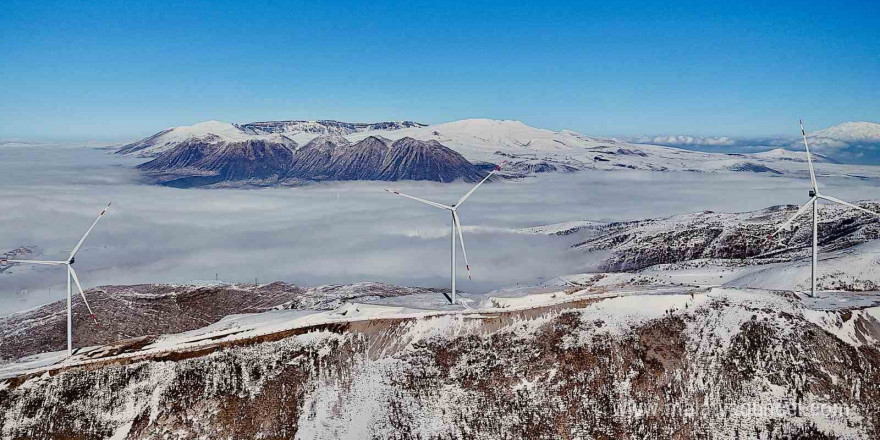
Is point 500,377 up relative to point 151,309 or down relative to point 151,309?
up

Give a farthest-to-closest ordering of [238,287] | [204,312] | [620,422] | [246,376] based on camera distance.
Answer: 1. [238,287]
2. [204,312]
3. [246,376]
4. [620,422]

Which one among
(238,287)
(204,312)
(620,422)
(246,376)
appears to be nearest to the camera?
(620,422)

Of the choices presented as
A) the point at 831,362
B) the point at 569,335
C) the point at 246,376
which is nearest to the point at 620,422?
the point at 569,335

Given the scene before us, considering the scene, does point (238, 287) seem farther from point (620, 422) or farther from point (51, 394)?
point (620, 422)

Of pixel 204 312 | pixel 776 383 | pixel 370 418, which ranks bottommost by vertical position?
pixel 204 312

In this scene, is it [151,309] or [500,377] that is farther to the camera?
[151,309]

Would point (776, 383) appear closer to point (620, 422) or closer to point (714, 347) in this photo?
point (714, 347)

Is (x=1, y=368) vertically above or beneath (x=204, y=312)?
above

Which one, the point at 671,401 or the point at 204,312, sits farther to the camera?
the point at 204,312

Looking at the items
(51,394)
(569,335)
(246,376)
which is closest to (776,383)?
(569,335)

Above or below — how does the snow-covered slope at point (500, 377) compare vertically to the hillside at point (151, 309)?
above

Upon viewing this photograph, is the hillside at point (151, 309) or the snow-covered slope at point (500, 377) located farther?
the hillside at point (151, 309)
